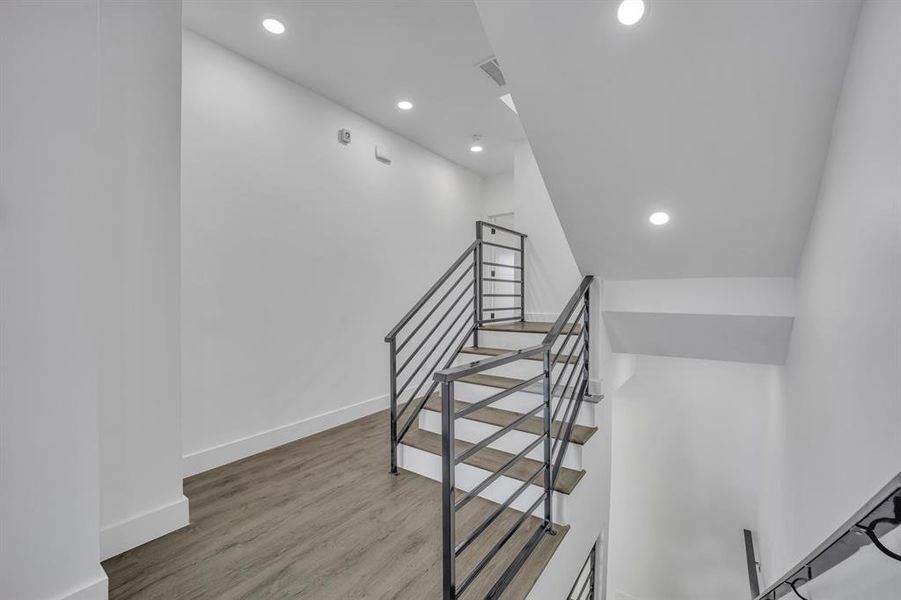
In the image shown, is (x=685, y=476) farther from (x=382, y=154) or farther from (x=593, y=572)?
(x=382, y=154)

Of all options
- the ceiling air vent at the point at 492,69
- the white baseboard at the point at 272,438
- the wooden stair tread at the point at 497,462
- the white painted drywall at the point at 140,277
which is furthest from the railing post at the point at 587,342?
the white painted drywall at the point at 140,277

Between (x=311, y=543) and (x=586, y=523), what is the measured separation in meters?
1.66

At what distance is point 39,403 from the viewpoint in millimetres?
1335

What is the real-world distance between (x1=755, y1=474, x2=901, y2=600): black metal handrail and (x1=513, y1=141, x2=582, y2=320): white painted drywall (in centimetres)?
323

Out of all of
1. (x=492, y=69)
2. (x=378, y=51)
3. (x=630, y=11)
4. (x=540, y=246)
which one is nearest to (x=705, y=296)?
(x=630, y=11)

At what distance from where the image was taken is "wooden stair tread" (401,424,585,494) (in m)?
2.17

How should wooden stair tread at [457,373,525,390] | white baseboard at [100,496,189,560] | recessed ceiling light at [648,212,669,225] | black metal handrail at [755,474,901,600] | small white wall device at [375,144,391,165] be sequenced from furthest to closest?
small white wall device at [375,144,391,165]
wooden stair tread at [457,373,525,390]
recessed ceiling light at [648,212,669,225]
white baseboard at [100,496,189,560]
black metal handrail at [755,474,901,600]

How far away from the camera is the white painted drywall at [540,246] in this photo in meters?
4.18

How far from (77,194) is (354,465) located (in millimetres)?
2224

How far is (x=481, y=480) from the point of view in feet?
7.69

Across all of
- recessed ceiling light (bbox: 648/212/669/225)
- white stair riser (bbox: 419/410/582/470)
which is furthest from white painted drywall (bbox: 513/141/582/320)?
white stair riser (bbox: 419/410/582/470)

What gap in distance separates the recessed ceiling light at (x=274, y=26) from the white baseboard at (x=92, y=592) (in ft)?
10.2

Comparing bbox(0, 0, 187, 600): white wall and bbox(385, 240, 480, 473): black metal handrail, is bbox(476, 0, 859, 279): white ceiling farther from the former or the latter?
bbox(0, 0, 187, 600): white wall

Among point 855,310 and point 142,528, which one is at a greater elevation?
point 855,310
